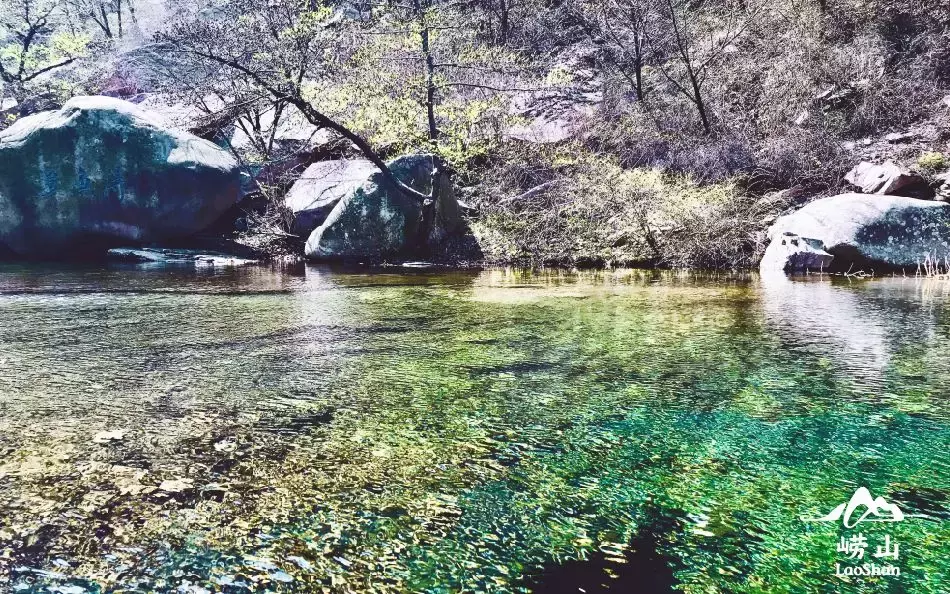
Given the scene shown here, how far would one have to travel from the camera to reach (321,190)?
1479cm

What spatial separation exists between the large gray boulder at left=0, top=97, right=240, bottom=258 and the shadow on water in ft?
48.5

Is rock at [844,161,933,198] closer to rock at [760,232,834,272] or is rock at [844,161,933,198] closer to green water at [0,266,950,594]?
rock at [760,232,834,272]

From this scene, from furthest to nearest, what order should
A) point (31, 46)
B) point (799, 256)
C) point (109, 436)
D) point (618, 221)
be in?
point (31, 46), point (618, 221), point (799, 256), point (109, 436)

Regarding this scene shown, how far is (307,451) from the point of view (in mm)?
2498

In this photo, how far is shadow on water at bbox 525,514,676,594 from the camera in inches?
64.3

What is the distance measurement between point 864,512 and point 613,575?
0.94 m

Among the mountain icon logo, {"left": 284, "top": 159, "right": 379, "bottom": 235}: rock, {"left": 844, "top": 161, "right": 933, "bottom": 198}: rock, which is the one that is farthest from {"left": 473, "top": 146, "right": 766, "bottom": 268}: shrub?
the mountain icon logo

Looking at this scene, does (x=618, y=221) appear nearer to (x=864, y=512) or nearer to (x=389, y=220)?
(x=389, y=220)

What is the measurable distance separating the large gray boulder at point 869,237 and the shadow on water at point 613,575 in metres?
9.99

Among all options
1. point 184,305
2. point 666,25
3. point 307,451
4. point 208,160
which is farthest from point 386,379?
point 666,25

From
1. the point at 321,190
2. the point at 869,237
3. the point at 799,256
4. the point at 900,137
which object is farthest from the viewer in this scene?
the point at 321,190

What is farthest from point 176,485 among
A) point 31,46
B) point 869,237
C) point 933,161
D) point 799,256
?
point 31,46

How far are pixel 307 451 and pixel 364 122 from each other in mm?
10620

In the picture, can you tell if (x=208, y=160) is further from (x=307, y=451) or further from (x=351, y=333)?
(x=307, y=451)
